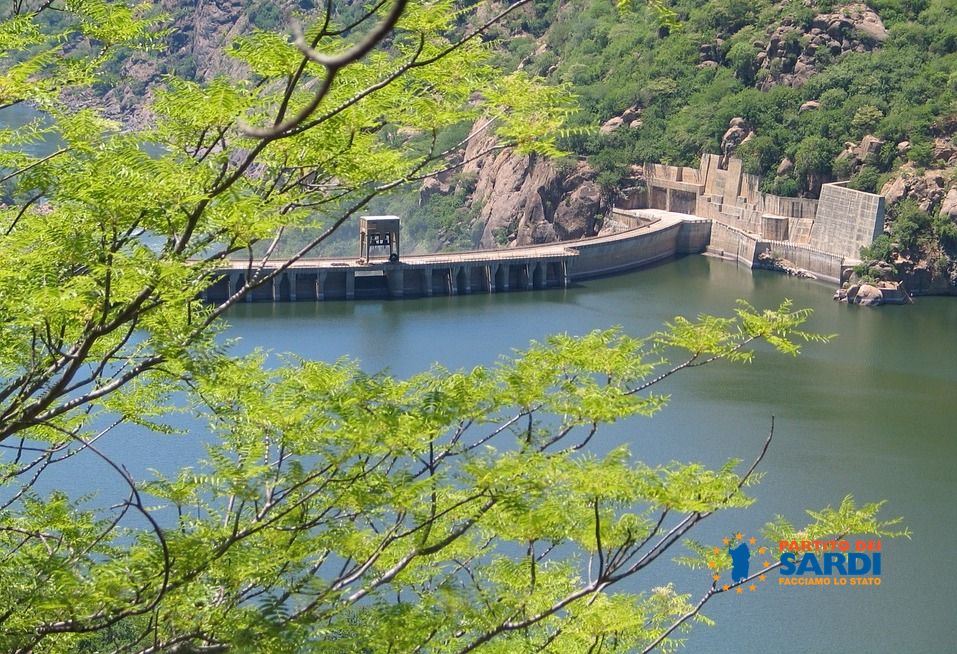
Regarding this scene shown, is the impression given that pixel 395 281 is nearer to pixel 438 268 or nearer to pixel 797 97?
pixel 438 268

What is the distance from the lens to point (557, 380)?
10.1 m

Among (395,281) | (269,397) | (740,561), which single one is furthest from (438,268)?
(269,397)

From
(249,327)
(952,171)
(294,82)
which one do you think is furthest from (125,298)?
(952,171)

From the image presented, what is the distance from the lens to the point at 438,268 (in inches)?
2067

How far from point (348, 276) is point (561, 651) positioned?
134 feet

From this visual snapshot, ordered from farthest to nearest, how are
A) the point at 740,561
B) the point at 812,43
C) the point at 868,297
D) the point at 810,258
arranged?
1. the point at 812,43
2. the point at 810,258
3. the point at 868,297
4. the point at 740,561

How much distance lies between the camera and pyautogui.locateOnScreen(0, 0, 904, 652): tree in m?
8.51

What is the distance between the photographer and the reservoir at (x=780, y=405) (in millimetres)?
22672

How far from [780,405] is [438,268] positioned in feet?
64.3

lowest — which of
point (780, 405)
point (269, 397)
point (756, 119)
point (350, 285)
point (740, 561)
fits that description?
point (780, 405)

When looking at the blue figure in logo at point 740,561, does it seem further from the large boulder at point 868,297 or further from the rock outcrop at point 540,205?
the rock outcrop at point 540,205

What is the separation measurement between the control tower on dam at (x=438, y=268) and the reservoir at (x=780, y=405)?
0.94 meters

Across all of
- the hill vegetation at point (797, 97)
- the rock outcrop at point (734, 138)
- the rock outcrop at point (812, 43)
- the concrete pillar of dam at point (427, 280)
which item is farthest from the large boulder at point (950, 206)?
the concrete pillar of dam at point (427, 280)

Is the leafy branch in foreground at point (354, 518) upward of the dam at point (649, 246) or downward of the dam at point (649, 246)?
upward
